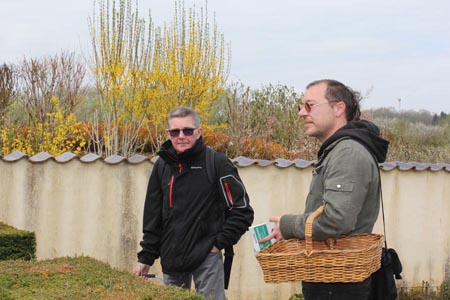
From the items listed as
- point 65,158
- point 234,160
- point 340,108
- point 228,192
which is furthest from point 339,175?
point 234,160

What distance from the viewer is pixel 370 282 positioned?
359cm

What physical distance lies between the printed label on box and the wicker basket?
155mm

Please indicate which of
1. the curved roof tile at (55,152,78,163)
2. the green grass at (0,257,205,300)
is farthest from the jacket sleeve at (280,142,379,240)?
the curved roof tile at (55,152,78,163)

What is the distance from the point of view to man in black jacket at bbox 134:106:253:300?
4520mm

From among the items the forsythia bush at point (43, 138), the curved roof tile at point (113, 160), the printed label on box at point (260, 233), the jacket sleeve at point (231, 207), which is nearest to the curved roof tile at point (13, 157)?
the curved roof tile at point (113, 160)

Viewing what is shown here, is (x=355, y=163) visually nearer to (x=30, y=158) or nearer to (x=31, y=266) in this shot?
(x=31, y=266)

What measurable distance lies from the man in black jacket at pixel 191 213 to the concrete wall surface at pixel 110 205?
2662 millimetres

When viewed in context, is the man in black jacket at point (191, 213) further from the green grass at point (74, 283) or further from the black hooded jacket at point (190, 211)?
the green grass at point (74, 283)

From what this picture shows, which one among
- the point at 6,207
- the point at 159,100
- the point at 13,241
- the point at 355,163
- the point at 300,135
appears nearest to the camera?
the point at 355,163

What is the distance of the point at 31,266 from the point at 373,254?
7.30ft

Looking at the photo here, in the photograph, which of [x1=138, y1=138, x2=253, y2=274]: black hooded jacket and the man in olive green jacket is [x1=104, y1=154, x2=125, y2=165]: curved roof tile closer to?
[x1=138, y1=138, x2=253, y2=274]: black hooded jacket

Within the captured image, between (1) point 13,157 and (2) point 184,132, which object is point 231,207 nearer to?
(2) point 184,132

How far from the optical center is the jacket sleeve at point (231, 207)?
4539mm

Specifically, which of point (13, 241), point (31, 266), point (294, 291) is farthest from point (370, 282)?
point (294, 291)
